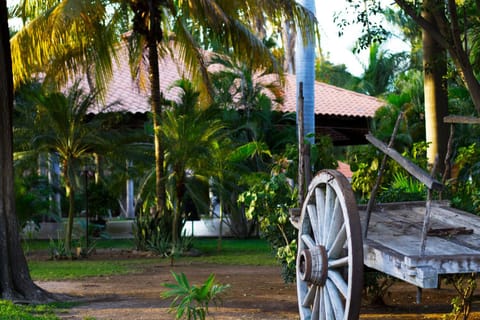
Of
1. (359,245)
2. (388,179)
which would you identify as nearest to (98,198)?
(388,179)

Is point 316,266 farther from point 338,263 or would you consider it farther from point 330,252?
point 338,263

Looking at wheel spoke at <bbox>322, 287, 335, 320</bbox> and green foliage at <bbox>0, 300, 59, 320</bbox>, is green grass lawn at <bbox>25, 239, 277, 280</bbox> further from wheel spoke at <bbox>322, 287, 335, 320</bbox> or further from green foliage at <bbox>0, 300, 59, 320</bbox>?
wheel spoke at <bbox>322, 287, 335, 320</bbox>

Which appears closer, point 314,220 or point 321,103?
point 314,220

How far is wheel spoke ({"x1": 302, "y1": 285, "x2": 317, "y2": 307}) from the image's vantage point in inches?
235

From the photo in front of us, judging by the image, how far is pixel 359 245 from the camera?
502cm

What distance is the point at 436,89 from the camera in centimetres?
1145

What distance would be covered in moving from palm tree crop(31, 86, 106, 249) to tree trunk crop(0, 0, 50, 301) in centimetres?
524

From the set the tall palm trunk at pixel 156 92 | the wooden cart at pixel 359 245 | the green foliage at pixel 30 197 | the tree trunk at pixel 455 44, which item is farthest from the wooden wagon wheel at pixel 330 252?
the green foliage at pixel 30 197

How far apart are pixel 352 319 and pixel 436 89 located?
6992 millimetres

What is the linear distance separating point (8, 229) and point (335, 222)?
5.35m

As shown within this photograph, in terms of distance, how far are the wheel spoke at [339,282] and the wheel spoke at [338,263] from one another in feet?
0.16

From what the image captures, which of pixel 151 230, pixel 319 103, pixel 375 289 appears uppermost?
pixel 319 103

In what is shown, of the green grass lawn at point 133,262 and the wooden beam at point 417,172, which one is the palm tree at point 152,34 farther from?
the wooden beam at point 417,172

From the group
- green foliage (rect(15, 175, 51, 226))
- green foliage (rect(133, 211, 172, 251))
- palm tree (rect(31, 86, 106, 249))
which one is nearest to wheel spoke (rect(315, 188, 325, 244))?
palm tree (rect(31, 86, 106, 249))
